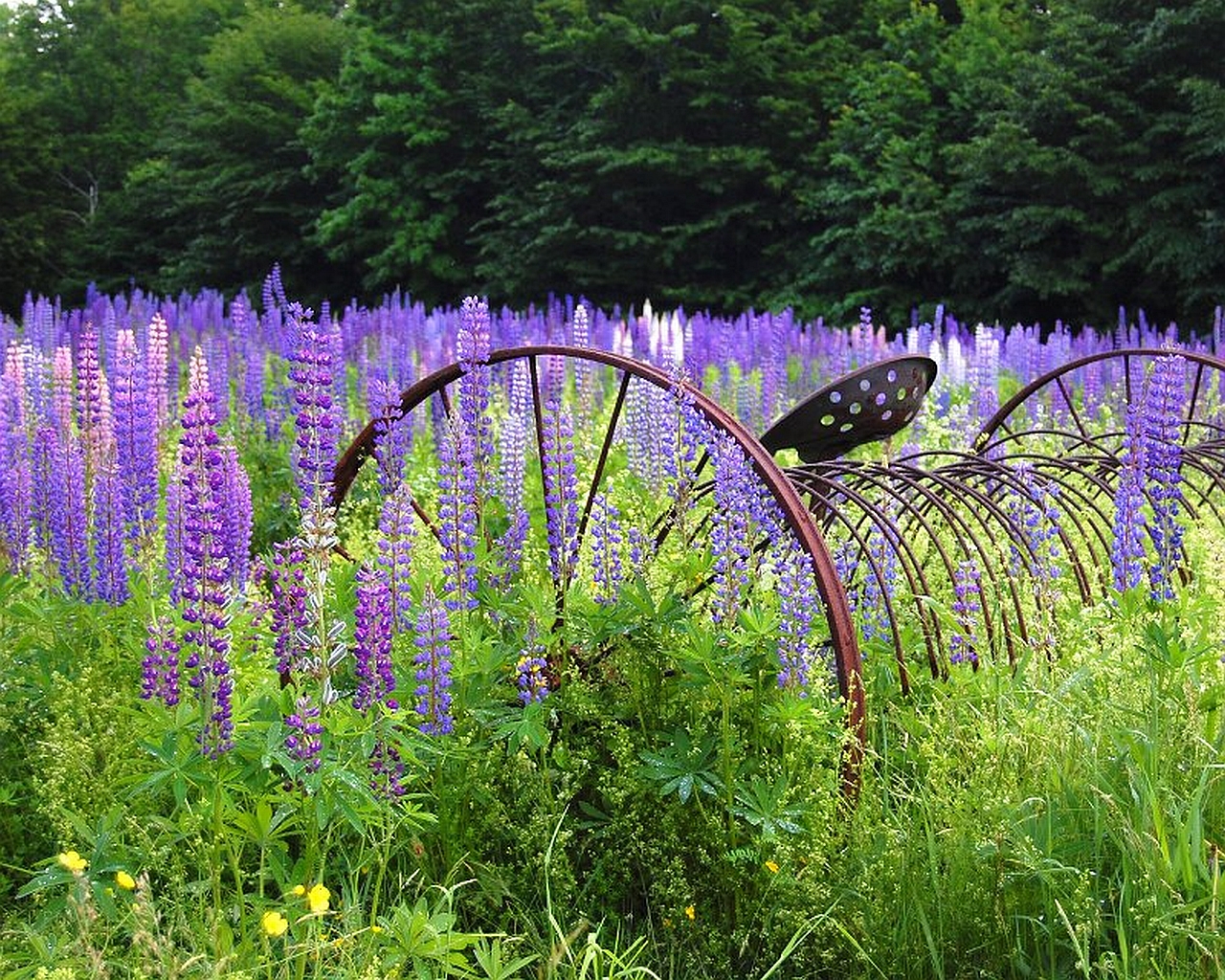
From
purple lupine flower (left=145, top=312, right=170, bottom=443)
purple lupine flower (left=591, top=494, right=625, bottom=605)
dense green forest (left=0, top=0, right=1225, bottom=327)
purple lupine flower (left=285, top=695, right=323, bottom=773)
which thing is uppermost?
dense green forest (left=0, top=0, right=1225, bottom=327)

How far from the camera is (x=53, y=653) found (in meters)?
3.76

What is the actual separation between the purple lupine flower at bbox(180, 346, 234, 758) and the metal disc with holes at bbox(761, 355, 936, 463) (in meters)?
1.61

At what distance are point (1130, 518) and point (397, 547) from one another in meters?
2.07

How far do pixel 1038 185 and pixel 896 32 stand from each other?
13.4 feet

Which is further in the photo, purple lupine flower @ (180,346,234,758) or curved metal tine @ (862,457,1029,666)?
curved metal tine @ (862,457,1029,666)

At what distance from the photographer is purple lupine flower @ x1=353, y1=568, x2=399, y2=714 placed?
2896mm

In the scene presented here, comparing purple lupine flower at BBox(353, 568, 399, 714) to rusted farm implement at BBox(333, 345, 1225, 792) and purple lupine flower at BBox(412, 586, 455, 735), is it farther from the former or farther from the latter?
rusted farm implement at BBox(333, 345, 1225, 792)

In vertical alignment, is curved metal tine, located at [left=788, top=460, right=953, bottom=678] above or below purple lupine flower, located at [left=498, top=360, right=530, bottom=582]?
below

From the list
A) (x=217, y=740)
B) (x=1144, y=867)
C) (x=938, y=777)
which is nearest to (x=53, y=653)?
(x=217, y=740)

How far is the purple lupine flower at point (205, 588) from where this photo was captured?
8.50ft

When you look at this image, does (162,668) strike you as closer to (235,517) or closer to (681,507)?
(235,517)

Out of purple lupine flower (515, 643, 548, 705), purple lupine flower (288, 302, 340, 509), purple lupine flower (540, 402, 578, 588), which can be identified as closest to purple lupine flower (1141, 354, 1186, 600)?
purple lupine flower (540, 402, 578, 588)

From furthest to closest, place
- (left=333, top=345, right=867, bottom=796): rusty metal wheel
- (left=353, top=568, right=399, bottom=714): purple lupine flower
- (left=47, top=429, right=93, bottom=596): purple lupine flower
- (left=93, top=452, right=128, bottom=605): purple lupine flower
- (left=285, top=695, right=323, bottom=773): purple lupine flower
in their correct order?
(left=47, top=429, right=93, bottom=596): purple lupine flower
(left=93, top=452, right=128, bottom=605): purple lupine flower
(left=333, top=345, right=867, bottom=796): rusty metal wheel
(left=353, top=568, right=399, bottom=714): purple lupine flower
(left=285, top=695, right=323, bottom=773): purple lupine flower

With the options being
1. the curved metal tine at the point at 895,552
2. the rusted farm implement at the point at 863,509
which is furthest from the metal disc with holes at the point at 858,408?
the curved metal tine at the point at 895,552
